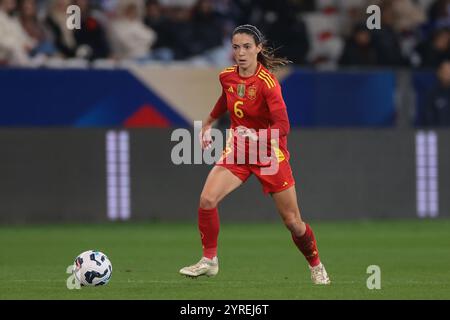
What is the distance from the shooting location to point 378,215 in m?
20.1

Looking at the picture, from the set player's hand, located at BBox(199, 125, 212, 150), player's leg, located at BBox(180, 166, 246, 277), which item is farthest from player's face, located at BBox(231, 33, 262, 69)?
player's leg, located at BBox(180, 166, 246, 277)

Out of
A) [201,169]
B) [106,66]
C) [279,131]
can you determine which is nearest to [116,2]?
[106,66]

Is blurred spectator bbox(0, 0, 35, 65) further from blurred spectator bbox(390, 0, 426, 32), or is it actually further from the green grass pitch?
blurred spectator bbox(390, 0, 426, 32)

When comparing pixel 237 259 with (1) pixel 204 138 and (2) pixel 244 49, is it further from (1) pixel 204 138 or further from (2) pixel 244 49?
(2) pixel 244 49

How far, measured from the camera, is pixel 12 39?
62.8 ft

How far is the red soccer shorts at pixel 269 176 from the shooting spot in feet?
36.6

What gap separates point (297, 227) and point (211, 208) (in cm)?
77

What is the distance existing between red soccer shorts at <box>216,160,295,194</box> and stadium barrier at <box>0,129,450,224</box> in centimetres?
799

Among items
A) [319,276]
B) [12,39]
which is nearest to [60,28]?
[12,39]

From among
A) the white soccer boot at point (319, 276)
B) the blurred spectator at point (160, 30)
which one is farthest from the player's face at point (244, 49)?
the blurred spectator at point (160, 30)

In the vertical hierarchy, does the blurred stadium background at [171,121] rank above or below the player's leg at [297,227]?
above

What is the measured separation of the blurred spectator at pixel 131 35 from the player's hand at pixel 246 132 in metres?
9.04

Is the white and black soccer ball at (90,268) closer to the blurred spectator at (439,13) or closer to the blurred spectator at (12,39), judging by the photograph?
the blurred spectator at (12,39)
